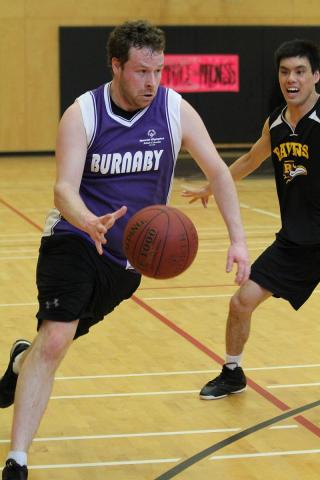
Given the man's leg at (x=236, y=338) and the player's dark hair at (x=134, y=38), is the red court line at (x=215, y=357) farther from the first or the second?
the player's dark hair at (x=134, y=38)

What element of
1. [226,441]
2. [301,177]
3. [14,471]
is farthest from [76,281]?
[301,177]

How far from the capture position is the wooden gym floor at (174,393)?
4703mm

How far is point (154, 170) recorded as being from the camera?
4598mm

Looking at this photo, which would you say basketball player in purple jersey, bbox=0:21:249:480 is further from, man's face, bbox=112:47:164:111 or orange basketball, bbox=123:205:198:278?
orange basketball, bbox=123:205:198:278

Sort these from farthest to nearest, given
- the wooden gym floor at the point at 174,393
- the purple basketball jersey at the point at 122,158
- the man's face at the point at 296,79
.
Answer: the man's face at the point at 296,79 → the wooden gym floor at the point at 174,393 → the purple basketball jersey at the point at 122,158

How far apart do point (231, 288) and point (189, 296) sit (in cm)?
47

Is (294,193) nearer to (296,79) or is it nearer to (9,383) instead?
(296,79)

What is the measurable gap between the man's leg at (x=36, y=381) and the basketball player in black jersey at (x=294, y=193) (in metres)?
1.45

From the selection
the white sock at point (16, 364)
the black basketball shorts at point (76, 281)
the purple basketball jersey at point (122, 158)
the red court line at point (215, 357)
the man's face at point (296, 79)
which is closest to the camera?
the black basketball shorts at point (76, 281)

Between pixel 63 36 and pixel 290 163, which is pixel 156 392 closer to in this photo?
pixel 290 163

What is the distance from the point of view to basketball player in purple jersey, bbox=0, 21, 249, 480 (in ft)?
14.2

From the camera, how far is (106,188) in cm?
455

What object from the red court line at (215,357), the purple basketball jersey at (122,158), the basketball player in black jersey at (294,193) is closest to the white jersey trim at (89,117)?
the purple basketball jersey at (122,158)

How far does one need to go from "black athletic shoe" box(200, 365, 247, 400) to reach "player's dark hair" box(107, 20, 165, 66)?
2048mm
